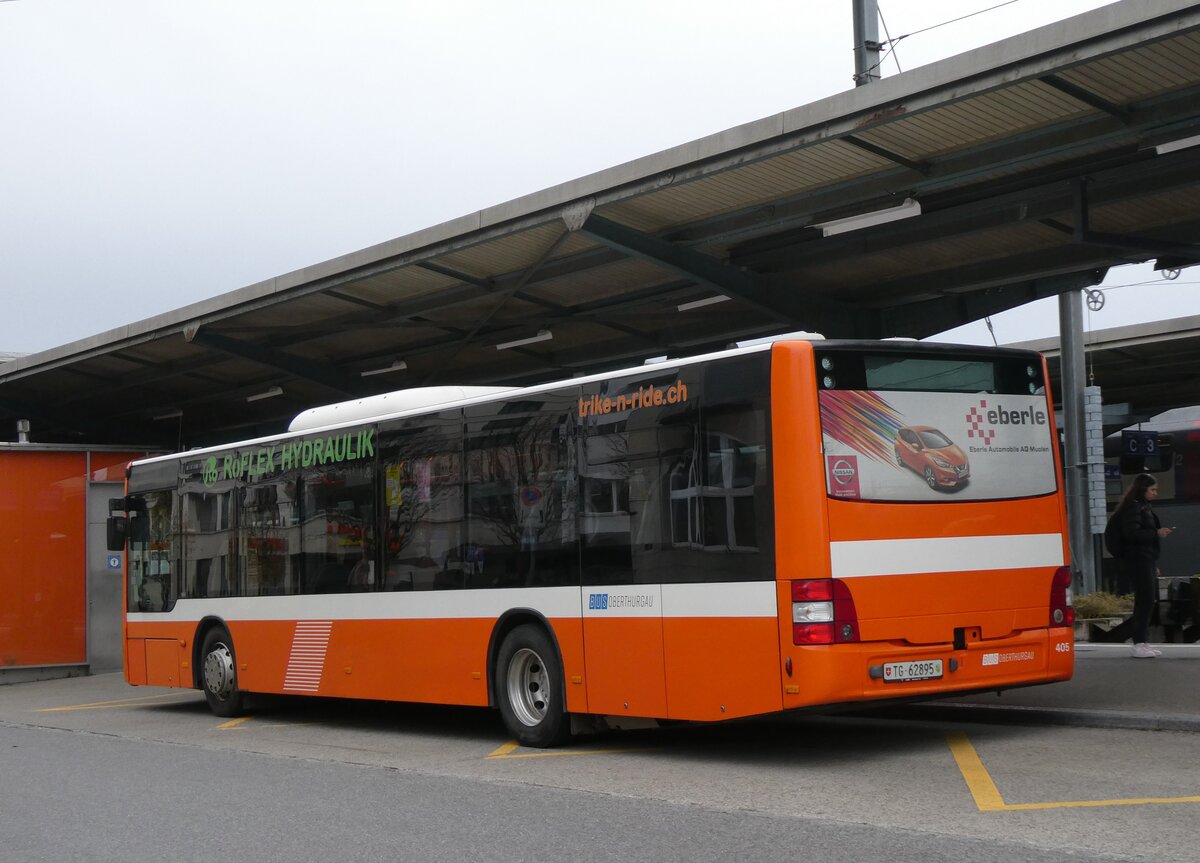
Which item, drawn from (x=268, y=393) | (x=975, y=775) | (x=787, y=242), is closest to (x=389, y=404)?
(x=787, y=242)

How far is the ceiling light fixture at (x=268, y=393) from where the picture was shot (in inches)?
922

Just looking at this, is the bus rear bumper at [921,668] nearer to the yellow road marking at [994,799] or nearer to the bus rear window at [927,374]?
the yellow road marking at [994,799]

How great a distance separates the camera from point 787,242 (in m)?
14.5

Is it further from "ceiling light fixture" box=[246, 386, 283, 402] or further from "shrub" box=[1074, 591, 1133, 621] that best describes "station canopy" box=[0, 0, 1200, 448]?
"shrub" box=[1074, 591, 1133, 621]

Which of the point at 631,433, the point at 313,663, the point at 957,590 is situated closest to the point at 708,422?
the point at 631,433

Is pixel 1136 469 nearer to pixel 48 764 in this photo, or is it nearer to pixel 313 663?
pixel 313 663

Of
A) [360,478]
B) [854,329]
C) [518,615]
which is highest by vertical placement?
[854,329]

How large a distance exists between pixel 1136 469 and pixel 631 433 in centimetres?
1570

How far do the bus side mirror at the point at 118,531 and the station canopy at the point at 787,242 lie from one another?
2.91 metres

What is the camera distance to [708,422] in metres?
9.80

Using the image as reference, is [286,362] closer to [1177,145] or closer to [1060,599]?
[1060,599]

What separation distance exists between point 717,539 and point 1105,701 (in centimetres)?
378

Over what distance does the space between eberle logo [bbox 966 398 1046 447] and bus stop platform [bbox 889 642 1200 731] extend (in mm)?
2246

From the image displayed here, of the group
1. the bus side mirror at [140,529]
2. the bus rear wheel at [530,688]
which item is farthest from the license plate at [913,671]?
the bus side mirror at [140,529]
